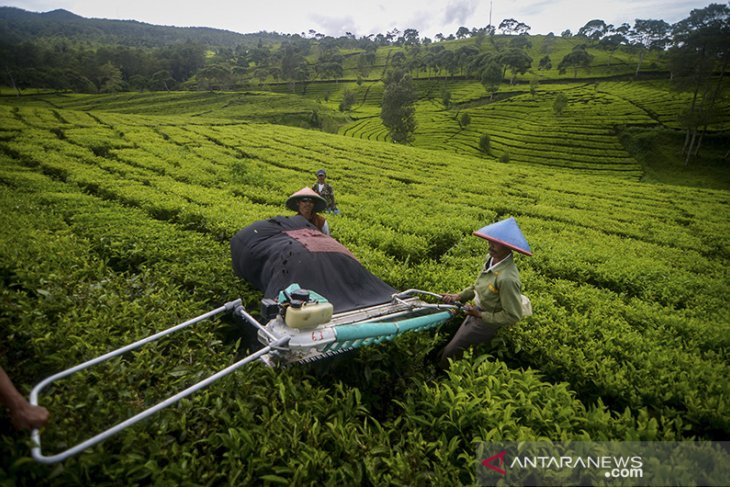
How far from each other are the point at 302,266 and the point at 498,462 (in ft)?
7.90

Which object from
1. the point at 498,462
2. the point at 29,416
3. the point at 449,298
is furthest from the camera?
the point at 449,298

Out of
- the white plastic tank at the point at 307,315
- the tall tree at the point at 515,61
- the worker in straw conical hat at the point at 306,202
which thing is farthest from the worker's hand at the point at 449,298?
the tall tree at the point at 515,61

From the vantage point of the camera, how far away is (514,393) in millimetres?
2768

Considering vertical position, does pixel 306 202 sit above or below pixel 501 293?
above

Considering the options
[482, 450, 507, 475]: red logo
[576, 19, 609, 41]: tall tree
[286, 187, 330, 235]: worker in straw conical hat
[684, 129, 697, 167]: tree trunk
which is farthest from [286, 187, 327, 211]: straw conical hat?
[576, 19, 609, 41]: tall tree

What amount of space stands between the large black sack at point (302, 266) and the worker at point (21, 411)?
185 centimetres

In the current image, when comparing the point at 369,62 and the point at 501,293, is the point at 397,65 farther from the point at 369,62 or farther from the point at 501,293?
the point at 501,293

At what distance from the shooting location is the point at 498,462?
2.10 metres

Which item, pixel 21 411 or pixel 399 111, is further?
pixel 399 111

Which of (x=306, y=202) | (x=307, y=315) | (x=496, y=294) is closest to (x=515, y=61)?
(x=306, y=202)

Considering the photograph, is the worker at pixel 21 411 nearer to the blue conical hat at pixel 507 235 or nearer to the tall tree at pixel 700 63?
the blue conical hat at pixel 507 235

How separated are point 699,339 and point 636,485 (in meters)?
3.37

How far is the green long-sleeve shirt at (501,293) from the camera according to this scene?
133 inches

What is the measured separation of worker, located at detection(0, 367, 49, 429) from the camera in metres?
1.74
